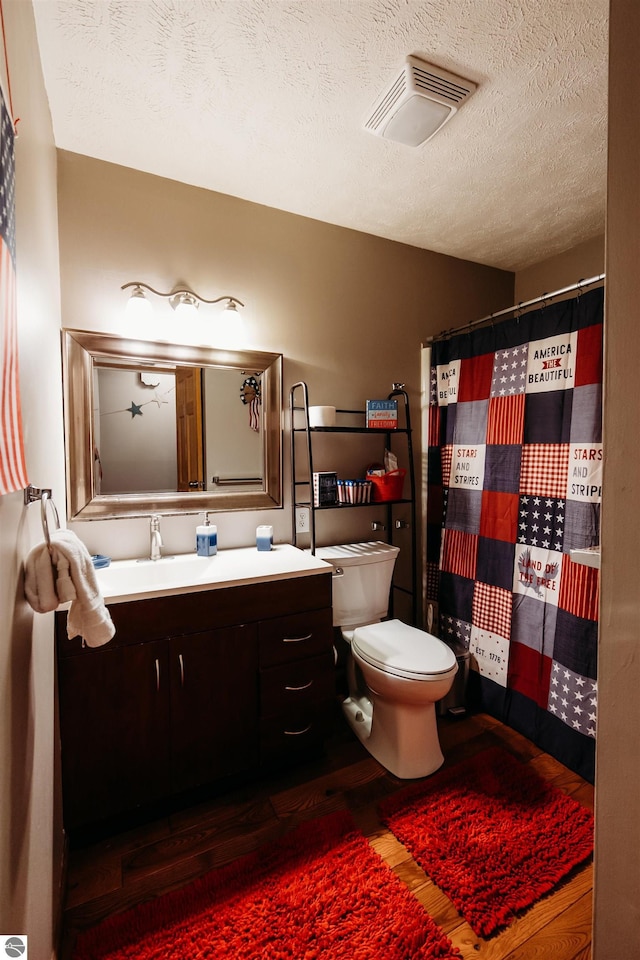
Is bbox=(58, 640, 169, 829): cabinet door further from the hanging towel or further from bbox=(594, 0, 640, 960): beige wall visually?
bbox=(594, 0, 640, 960): beige wall

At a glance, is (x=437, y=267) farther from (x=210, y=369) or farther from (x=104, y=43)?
(x=104, y=43)

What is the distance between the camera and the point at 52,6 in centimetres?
118

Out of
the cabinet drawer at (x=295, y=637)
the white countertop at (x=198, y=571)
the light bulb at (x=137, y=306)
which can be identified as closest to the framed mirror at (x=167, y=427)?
the light bulb at (x=137, y=306)

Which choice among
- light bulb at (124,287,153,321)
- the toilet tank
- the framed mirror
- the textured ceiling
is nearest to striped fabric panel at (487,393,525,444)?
the toilet tank

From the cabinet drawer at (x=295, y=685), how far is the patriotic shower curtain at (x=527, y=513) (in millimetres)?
895

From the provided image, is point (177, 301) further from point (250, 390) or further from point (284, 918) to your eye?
point (284, 918)

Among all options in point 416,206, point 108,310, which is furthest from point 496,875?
point 416,206

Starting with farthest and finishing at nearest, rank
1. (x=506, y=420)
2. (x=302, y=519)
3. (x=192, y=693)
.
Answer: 1. (x=302, y=519)
2. (x=506, y=420)
3. (x=192, y=693)

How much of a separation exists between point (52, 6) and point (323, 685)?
234cm

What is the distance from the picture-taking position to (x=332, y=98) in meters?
1.49

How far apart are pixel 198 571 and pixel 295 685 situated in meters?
0.62

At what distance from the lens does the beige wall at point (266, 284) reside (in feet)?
6.06

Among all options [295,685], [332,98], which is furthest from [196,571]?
[332,98]

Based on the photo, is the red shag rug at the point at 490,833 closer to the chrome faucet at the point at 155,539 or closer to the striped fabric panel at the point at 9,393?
the chrome faucet at the point at 155,539
